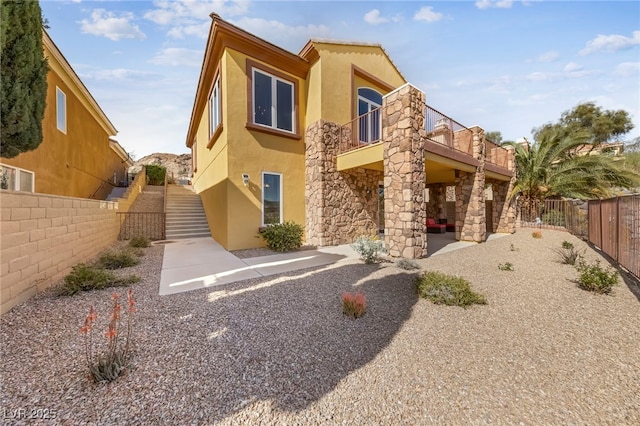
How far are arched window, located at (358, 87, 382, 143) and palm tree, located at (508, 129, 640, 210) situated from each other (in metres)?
9.33

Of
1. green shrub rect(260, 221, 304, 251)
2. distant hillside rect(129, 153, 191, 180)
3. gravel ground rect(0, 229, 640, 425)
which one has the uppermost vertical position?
distant hillside rect(129, 153, 191, 180)

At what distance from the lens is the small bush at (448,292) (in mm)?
4371

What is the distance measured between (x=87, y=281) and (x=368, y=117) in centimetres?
1075

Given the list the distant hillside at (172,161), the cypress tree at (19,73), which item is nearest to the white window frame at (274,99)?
the cypress tree at (19,73)

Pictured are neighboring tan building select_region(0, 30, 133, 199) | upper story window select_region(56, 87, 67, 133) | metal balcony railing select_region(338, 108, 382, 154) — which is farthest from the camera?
metal balcony railing select_region(338, 108, 382, 154)

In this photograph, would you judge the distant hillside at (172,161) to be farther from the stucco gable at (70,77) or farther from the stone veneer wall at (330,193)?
the stone veneer wall at (330,193)

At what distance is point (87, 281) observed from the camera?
15.1 feet

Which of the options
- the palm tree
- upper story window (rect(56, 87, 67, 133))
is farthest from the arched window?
upper story window (rect(56, 87, 67, 133))

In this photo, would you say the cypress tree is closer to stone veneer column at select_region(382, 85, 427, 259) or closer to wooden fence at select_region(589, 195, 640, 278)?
stone veneer column at select_region(382, 85, 427, 259)

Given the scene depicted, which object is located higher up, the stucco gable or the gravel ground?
the stucco gable

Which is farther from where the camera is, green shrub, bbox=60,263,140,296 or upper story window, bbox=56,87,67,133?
upper story window, bbox=56,87,67,133

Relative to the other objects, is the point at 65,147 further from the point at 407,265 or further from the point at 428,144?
the point at 428,144

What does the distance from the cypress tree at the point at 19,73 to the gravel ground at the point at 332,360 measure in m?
3.27

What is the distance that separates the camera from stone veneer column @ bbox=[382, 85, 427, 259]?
7527 mm
